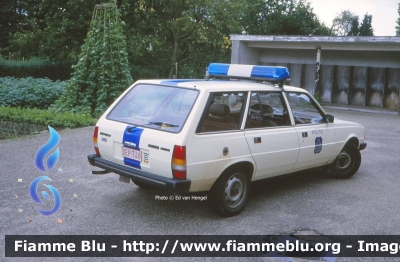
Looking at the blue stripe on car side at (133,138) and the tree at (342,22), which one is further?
the tree at (342,22)

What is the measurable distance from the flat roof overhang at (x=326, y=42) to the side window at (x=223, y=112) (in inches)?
573

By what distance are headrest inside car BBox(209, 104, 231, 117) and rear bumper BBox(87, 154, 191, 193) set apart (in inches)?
37.0

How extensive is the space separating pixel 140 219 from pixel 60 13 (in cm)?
2200

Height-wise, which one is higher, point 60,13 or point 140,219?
point 60,13

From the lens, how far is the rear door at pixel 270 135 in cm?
566

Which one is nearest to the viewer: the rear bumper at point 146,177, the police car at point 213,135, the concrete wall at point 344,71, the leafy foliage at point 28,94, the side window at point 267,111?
the rear bumper at point 146,177

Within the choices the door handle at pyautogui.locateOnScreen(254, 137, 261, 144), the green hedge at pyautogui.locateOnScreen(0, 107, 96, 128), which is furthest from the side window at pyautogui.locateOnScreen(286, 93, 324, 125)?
the green hedge at pyautogui.locateOnScreen(0, 107, 96, 128)

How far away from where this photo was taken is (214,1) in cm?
2711

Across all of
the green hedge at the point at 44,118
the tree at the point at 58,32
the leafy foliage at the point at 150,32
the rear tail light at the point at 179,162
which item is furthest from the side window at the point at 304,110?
the tree at the point at 58,32

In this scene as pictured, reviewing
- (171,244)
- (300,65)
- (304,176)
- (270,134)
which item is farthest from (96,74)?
(300,65)

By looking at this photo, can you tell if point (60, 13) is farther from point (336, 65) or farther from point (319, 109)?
point (319, 109)

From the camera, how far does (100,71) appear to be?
44.1 feet

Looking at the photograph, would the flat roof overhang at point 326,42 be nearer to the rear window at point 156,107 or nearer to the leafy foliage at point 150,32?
the leafy foliage at point 150,32

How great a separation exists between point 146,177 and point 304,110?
275cm
